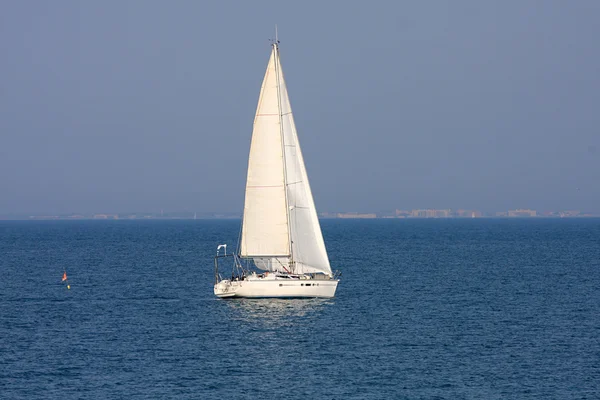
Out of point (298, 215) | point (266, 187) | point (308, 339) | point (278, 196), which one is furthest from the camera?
point (298, 215)

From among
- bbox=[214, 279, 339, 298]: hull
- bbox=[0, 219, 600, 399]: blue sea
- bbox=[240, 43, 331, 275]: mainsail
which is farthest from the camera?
bbox=[240, 43, 331, 275]: mainsail

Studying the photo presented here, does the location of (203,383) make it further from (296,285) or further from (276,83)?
(276,83)

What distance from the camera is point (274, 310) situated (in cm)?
7019

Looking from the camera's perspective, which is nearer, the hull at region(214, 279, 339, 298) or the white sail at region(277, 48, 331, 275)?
the hull at region(214, 279, 339, 298)

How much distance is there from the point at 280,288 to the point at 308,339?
12.8m

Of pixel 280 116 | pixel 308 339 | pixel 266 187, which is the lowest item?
pixel 308 339

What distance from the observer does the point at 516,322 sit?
6631 cm

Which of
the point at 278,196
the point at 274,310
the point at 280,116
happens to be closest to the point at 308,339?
the point at 274,310

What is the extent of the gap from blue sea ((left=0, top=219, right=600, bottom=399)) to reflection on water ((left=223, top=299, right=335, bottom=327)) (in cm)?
17

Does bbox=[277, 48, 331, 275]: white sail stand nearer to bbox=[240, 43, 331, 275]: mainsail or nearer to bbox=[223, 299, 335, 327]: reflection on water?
bbox=[240, 43, 331, 275]: mainsail

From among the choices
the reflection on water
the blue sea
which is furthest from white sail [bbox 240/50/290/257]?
the blue sea

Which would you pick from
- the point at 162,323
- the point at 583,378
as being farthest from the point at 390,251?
the point at 583,378

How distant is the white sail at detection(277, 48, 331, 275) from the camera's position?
74750 millimetres

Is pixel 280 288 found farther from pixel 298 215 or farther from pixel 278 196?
pixel 278 196
